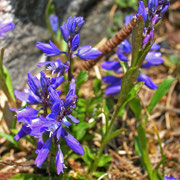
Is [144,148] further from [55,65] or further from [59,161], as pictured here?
[55,65]

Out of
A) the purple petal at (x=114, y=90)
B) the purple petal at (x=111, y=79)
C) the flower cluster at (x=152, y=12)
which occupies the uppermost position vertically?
the flower cluster at (x=152, y=12)

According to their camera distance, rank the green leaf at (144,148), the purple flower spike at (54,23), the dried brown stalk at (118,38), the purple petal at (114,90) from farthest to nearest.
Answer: the purple flower spike at (54,23)
the purple petal at (114,90)
the green leaf at (144,148)
the dried brown stalk at (118,38)

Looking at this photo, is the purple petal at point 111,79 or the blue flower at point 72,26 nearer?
the blue flower at point 72,26

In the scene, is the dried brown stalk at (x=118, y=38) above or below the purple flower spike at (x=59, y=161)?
above

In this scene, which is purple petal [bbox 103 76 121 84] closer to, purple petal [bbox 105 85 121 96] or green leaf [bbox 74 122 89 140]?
purple petal [bbox 105 85 121 96]

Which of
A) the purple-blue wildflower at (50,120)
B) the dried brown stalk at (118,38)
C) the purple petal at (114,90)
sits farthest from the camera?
the purple petal at (114,90)

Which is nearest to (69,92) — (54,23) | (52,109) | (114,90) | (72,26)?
(52,109)

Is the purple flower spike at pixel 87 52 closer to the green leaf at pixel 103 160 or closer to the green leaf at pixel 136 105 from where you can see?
the green leaf at pixel 136 105

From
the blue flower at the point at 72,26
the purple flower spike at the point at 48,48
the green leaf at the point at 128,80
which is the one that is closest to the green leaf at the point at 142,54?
the green leaf at the point at 128,80
